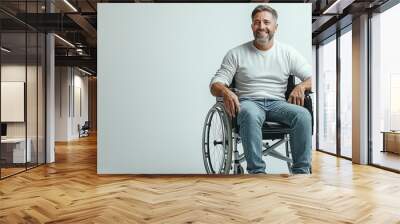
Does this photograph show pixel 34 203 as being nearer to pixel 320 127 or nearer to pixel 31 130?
pixel 31 130

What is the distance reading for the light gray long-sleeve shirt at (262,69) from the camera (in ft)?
19.3

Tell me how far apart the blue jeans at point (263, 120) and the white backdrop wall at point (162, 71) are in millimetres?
679

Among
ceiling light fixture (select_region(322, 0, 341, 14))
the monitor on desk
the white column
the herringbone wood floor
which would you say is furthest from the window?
the monitor on desk

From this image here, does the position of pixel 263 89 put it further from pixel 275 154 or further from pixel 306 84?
pixel 275 154

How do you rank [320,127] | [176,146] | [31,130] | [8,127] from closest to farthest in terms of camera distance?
[176,146], [8,127], [31,130], [320,127]

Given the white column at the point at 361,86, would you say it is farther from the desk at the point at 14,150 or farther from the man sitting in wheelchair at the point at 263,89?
the desk at the point at 14,150

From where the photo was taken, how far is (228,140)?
18.8ft

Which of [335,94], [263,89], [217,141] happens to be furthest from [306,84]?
[335,94]

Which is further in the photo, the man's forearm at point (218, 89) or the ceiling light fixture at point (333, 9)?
the ceiling light fixture at point (333, 9)

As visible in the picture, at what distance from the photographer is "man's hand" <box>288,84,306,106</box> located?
5828 mm

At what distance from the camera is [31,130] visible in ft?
23.8

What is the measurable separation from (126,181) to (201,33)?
2458 mm

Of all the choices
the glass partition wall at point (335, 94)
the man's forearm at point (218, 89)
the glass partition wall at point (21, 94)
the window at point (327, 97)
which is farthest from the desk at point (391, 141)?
the glass partition wall at point (21, 94)

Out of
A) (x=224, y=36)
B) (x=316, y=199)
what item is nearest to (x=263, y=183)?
(x=316, y=199)
